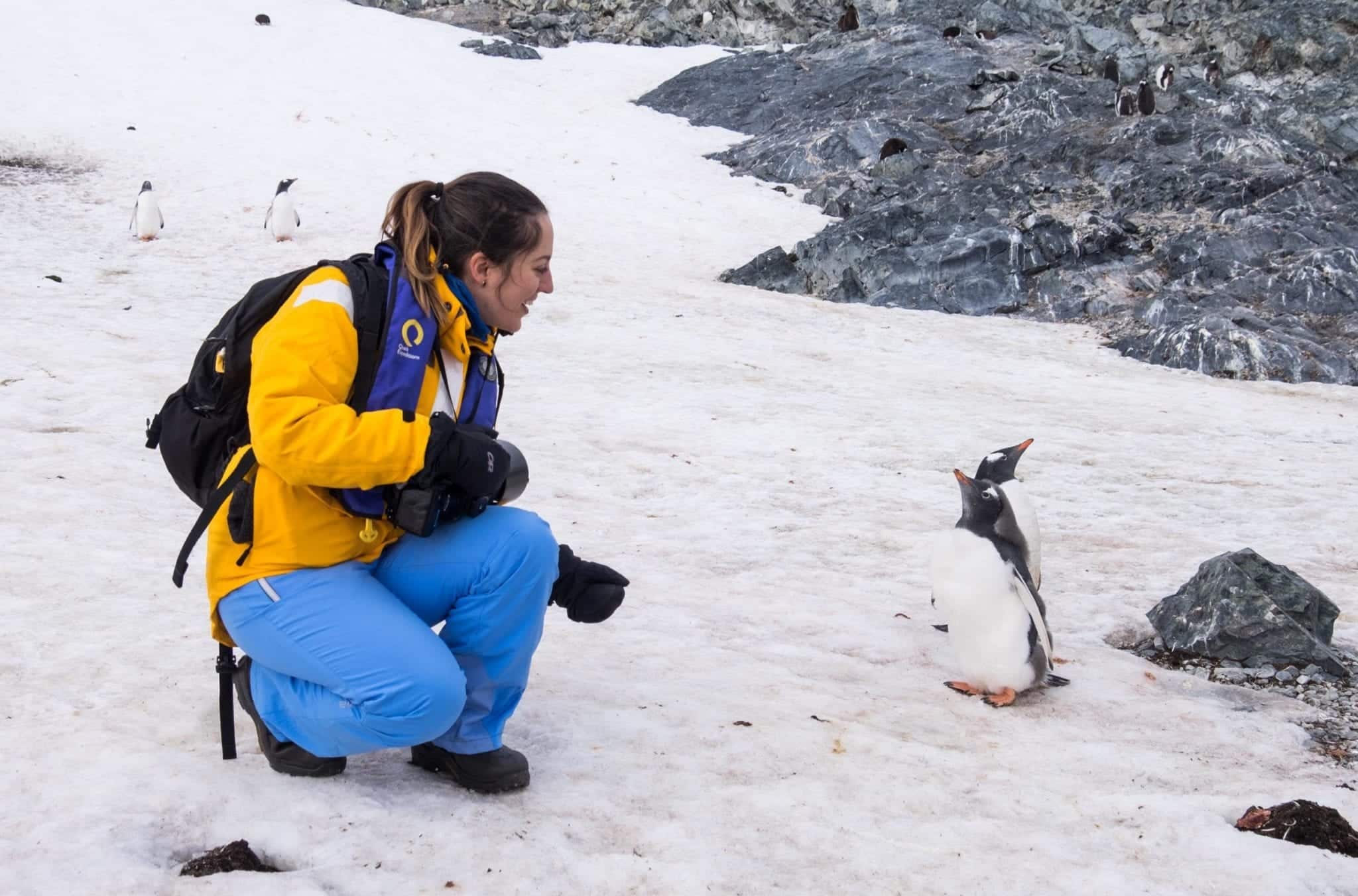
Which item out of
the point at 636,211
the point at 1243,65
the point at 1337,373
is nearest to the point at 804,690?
the point at 1337,373

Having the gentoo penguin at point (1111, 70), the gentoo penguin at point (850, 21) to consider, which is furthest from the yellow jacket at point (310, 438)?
the gentoo penguin at point (850, 21)

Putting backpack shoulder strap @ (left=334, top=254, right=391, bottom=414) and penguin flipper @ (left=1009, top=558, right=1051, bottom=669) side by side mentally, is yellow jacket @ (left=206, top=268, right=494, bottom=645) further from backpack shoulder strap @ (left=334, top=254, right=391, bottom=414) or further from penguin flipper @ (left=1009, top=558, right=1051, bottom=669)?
penguin flipper @ (left=1009, top=558, right=1051, bottom=669)

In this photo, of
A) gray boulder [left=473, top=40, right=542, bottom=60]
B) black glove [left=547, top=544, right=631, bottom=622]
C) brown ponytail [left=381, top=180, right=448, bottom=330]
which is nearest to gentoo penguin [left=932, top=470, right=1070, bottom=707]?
black glove [left=547, top=544, right=631, bottom=622]

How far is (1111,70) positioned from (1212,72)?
4261 millimetres

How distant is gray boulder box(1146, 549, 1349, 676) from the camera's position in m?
3.81

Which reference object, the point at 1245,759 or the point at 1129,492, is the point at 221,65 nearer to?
the point at 1129,492

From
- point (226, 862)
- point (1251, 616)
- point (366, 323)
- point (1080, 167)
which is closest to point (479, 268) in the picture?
point (366, 323)

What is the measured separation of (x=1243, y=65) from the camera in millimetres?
22109

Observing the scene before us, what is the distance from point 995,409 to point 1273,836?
564cm

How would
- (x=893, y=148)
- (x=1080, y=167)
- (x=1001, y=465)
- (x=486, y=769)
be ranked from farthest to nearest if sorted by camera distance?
(x=893, y=148)
(x=1080, y=167)
(x=1001, y=465)
(x=486, y=769)

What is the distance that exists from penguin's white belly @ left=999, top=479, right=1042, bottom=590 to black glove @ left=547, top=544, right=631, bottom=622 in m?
1.81

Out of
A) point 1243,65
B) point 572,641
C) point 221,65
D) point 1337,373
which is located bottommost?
point 572,641

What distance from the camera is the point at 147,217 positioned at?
11328mm

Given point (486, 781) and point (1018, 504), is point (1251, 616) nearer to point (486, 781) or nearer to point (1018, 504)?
point (1018, 504)
